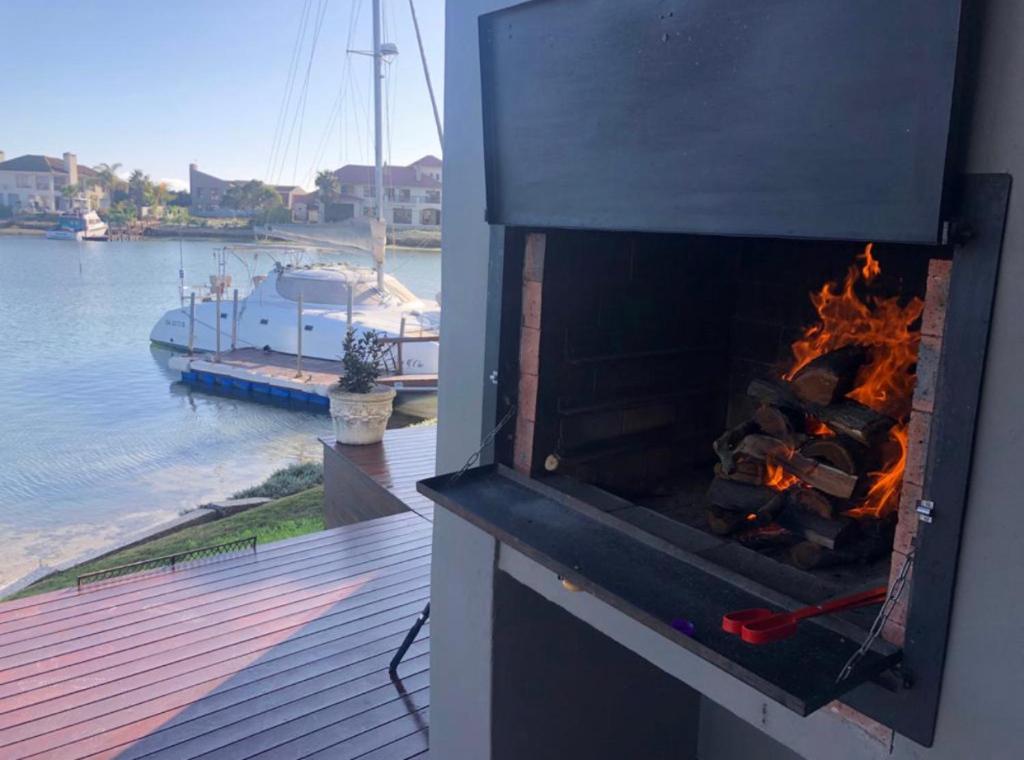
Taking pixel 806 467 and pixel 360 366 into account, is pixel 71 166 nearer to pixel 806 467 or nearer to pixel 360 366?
pixel 360 366

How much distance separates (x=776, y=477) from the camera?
5.81 feet

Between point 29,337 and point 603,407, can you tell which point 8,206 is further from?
point 603,407

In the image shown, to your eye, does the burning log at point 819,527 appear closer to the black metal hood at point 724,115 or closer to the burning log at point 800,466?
the burning log at point 800,466

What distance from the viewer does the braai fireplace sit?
Answer: 41.3 inches

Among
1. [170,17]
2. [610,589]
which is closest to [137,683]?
[610,589]

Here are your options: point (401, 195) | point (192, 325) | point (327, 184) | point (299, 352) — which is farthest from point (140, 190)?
point (299, 352)

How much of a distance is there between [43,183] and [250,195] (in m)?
19.9

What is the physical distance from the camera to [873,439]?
158 cm

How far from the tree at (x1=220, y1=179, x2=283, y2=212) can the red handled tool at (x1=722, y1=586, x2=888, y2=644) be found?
43.5 meters

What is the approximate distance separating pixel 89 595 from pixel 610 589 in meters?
3.67

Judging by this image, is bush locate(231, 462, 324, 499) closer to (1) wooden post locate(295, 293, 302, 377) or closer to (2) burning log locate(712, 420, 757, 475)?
(2) burning log locate(712, 420, 757, 475)

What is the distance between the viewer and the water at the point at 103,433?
1046 cm

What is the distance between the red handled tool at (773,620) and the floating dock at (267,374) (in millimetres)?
13529

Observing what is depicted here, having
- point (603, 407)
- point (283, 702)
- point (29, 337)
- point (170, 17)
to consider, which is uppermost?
point (170, 17)
